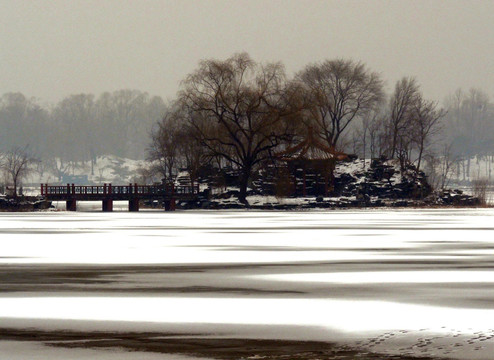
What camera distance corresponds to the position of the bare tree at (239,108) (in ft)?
278

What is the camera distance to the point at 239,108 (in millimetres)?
86375

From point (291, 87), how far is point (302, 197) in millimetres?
9004

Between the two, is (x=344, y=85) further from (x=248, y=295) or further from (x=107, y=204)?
(x=248, y=295)

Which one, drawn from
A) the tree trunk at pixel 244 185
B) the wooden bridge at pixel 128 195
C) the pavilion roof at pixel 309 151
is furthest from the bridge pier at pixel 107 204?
the pavilion roof at pixel 309 151

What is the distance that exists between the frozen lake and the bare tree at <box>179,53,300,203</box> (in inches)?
2037

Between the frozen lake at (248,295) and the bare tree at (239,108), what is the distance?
51731mm

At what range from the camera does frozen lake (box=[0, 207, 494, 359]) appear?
14.2 m

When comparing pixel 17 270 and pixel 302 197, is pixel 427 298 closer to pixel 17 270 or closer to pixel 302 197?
pixel 17 270

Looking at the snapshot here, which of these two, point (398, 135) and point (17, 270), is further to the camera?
point (398, 135)

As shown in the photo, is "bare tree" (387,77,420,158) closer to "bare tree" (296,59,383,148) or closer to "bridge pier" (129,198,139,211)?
"bare tree" (296,59,383,148)

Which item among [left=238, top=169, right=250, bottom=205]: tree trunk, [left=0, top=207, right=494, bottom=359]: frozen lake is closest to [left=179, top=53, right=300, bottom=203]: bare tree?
→ [left=238, top=169, right=250, bottom=205]: tree trunk

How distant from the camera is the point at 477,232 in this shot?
40.6m

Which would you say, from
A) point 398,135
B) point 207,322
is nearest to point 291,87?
point 398,135

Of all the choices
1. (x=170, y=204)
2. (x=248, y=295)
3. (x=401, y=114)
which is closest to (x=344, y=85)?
(x=401, y=114)
